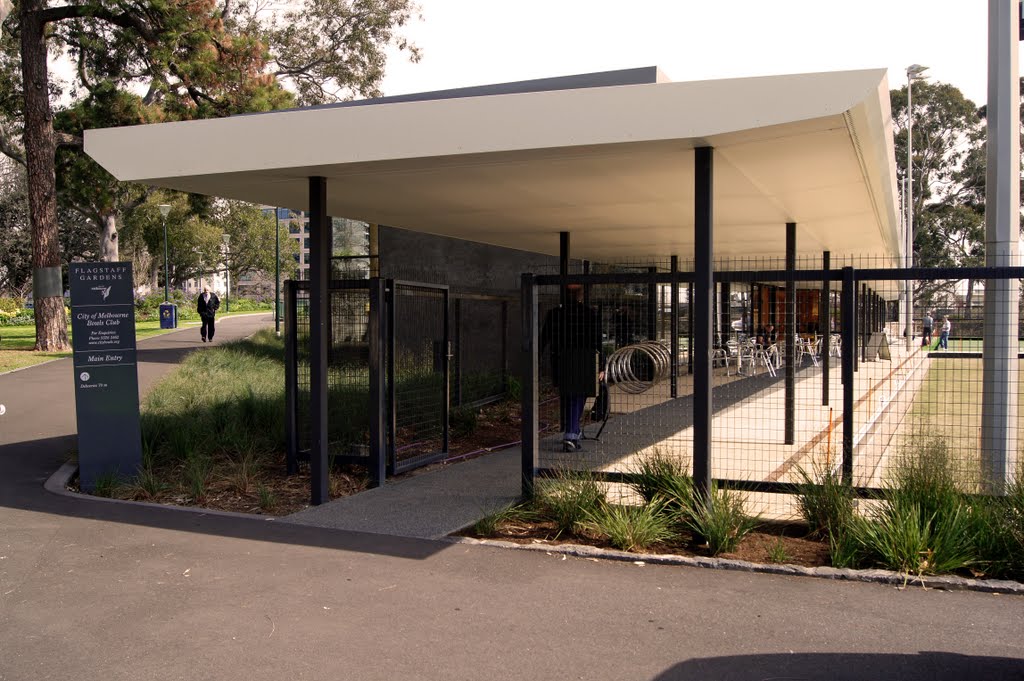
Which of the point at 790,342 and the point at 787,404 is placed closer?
the point at 790,342

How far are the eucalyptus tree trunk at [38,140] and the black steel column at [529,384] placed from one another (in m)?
19.8

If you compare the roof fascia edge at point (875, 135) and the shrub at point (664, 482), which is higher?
the roof fascia edge at point (875, 135)

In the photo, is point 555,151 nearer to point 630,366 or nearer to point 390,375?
point 390,375

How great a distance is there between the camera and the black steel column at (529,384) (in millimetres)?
7332

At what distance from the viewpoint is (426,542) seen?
662 cm

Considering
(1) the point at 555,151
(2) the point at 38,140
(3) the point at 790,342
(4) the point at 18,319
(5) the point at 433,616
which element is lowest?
(5) the point at 433,616

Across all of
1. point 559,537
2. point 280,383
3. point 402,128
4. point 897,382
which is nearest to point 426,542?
point 559,537

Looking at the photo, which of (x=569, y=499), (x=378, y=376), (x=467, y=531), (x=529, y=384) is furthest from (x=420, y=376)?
(x=569, y=499)

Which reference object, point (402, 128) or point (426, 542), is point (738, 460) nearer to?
point (426, 542)

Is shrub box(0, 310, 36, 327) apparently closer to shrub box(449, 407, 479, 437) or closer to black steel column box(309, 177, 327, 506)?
shrub box(449, 407, 479, 437)

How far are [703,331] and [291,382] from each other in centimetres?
429

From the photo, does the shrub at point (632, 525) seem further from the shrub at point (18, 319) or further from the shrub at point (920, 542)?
the shrub at point (18, 319)

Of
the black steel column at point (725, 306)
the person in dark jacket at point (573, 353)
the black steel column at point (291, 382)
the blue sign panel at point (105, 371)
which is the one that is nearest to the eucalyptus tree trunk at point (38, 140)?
the blue sign panel at point (105, 371)

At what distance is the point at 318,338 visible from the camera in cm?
795
